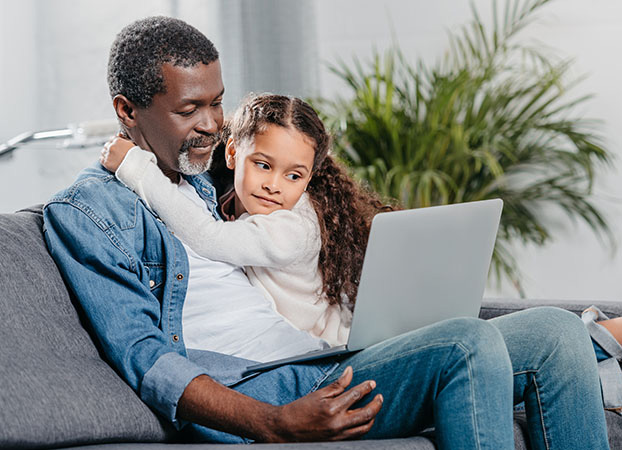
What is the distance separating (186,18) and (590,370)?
84.5 inches

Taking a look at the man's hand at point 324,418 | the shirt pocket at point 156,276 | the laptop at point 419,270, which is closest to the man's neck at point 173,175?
the shirt pocket at point 156,276

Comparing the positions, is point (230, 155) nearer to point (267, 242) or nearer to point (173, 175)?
point (173, 175)

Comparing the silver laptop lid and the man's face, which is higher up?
the man's face

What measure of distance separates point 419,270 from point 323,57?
2384 mm

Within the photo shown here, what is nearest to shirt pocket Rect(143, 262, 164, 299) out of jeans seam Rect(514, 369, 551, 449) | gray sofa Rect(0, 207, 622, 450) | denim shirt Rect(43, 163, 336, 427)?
denim shirt Rect(43, 163, 336, 427)

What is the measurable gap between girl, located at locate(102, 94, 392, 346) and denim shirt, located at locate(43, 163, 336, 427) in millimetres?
46

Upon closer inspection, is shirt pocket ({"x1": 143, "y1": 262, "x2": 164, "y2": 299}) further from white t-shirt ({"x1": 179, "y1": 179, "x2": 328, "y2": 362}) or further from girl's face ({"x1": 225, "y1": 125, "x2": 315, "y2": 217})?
girl's face ({"x1": 225, "y1": 125, "x2": 315, "y2": 217})

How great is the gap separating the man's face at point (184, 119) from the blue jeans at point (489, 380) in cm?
49

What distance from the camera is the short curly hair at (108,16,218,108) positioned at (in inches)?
55.6

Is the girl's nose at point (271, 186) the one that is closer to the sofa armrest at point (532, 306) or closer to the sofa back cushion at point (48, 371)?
the sofa back cushion at point (48, 371)

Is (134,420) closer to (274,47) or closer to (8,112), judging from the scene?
(8,112)

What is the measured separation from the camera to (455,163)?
2965 millimetres

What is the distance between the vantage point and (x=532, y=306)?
1.85m

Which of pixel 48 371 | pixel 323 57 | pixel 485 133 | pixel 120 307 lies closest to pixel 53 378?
pixel 48 371
